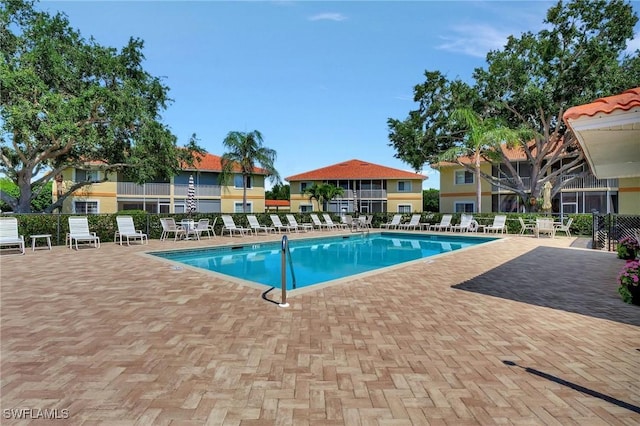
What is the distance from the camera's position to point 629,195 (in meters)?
25.1

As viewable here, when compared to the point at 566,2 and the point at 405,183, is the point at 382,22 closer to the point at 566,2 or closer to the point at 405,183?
the point at 566,2

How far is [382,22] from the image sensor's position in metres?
11.8

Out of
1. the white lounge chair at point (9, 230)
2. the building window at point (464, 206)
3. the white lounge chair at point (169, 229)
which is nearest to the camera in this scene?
the white lounge chair at point (9, 230)

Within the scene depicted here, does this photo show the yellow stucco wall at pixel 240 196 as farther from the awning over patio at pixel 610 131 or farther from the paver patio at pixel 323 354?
the awning over patio at pixel 610 131

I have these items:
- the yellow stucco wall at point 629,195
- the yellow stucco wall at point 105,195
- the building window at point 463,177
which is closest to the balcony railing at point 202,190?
the yellow stucco wall at point 105,195

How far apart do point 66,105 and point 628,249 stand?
19.0 m

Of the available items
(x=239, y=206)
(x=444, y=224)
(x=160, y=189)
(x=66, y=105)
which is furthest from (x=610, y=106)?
(x=239, y=206)

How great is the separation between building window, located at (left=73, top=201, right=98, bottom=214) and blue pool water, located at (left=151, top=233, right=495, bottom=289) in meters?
20.6

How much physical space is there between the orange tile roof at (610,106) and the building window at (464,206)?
29.5m

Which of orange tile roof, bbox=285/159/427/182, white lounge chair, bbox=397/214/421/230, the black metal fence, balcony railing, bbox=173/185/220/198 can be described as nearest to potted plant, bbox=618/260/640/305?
the black metal fence

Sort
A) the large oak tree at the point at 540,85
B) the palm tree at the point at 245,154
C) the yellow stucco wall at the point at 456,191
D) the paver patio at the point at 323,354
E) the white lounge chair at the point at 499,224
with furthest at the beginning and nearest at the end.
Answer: the yellow stucco wall at the point at 456,191, the palm tree at the point at 245,154, the large oak tree at the point at 540,85, the white lounge chair at the point at 499,224, the paver patio at the point at 323,354

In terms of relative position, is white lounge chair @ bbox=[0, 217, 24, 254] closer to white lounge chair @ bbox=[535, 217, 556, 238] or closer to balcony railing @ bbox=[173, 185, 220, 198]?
white lounge chair @ bbox=[535, 217, 556, 238]

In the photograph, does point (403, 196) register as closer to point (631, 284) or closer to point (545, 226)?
point (545, 226)

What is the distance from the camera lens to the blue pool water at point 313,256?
9.28 m
